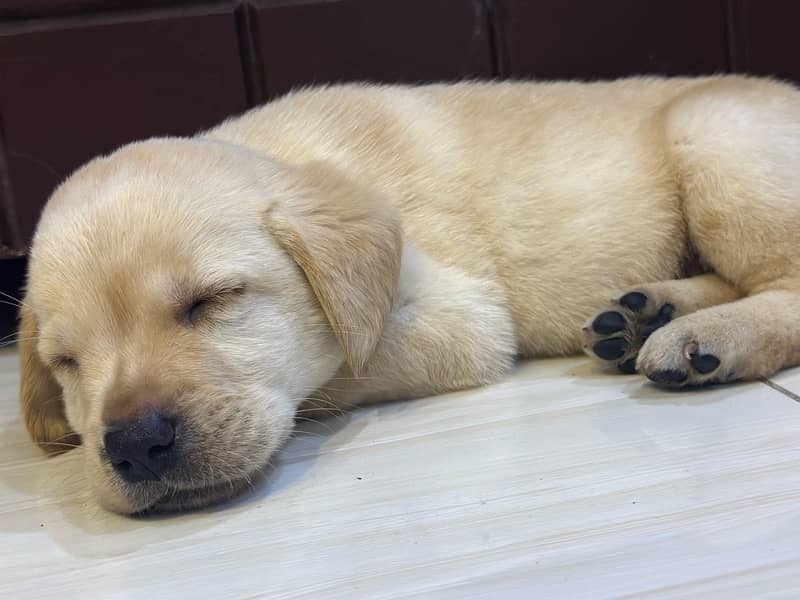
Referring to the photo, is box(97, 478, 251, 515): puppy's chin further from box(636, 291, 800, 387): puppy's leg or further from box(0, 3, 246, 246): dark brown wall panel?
box(0, 3, 246, 246): dark brown wall panel

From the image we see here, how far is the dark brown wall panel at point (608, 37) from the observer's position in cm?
362

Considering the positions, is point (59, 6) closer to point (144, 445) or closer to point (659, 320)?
point (144, 445)

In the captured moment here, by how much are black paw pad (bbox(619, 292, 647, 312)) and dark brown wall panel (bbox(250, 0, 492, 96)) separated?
5.38ft

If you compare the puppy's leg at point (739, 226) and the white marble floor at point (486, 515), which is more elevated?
the puppy's leg at point (739, 226)

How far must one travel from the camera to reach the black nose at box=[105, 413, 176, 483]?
1649 mm

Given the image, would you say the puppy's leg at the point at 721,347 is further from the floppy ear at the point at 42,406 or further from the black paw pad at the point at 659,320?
the floppy ear at the point at 42,406

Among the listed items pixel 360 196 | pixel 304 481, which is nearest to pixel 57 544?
pixel 304 481

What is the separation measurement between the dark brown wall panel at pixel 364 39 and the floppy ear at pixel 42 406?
1.72m

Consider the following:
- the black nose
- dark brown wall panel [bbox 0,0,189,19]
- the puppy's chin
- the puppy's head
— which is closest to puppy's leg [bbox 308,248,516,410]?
the puppy's head

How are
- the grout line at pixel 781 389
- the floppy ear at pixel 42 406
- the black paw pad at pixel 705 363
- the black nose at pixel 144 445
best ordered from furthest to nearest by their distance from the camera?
the floppy ear at pixel 42 406 < the black paw pad at pixel 705 363 < the grout line at pixel 781 389 < the black nose at pixel 144 445

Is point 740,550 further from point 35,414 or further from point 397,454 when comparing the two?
point 35,414

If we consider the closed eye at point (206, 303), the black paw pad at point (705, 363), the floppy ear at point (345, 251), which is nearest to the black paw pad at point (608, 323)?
the black paw pad at point (705, 363)

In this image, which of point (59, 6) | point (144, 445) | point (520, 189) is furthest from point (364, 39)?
point (144, 445)

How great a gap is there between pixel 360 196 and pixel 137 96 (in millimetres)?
1711
